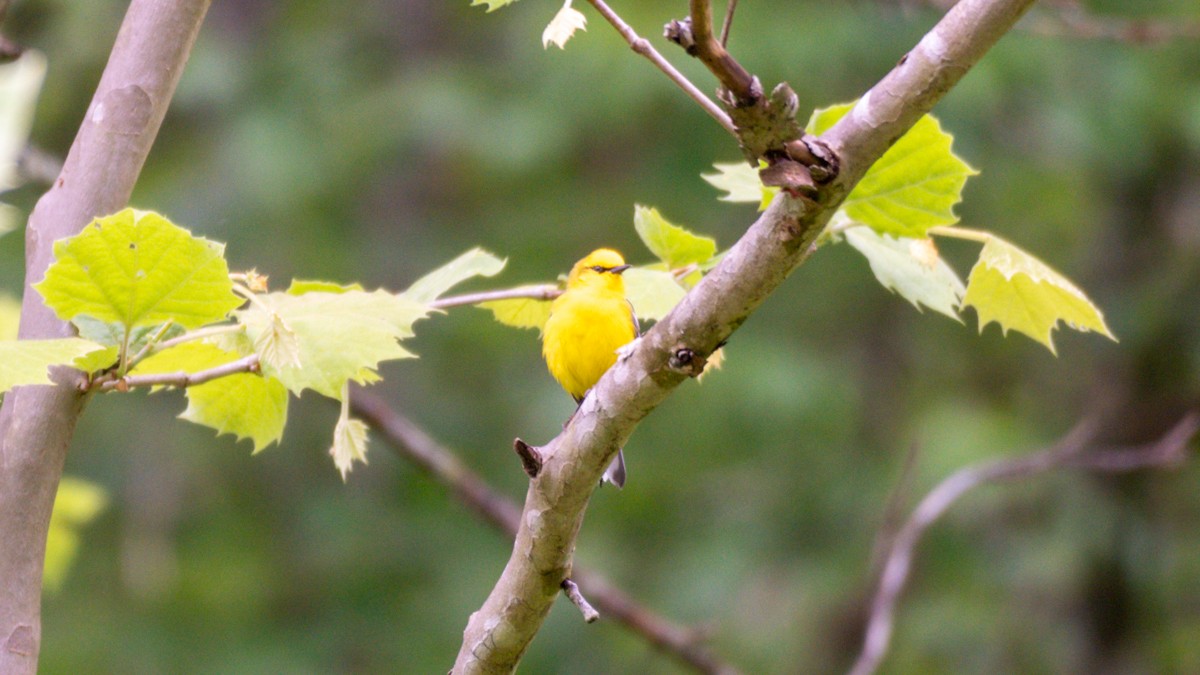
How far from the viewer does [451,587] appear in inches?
328

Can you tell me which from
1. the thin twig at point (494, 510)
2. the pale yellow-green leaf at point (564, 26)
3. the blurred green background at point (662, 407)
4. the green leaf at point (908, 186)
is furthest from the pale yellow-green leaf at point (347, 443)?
the blurred green background at point (662, 407)

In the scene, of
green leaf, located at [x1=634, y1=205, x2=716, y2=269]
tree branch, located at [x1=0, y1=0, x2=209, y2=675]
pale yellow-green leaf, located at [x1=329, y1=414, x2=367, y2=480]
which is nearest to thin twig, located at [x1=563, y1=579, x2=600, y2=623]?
pale yellow-green leaf, located at [x1=329, y1=414, x2=367, y2=480]

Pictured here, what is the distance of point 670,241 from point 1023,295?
0.51m

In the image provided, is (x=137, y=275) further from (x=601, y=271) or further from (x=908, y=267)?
(x=601, y=271)

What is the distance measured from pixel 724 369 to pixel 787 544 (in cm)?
146

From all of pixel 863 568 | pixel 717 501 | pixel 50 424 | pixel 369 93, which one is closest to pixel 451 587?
Result: pixel 717 501

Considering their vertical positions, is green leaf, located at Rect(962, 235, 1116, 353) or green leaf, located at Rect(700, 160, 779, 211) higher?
green leaf, located at Rect(700, 160, 779, 211)

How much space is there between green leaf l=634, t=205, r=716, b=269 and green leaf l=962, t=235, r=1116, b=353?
14.9 inches

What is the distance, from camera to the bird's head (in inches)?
103

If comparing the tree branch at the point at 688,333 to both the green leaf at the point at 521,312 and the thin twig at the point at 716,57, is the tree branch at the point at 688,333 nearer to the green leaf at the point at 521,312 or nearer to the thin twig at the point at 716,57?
the thin twig at the point at 716,57

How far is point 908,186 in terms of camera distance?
165 cm

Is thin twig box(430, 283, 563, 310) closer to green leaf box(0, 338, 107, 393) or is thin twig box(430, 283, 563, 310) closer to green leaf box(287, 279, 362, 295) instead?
green leaf box(287, 279, 362, 295)

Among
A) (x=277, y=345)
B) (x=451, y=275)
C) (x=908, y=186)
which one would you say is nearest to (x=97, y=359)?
(x=277, y=345)

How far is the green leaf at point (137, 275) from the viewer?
54.6 inches
